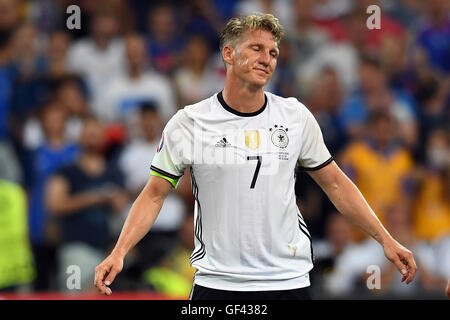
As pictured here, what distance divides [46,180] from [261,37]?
15.1 feet

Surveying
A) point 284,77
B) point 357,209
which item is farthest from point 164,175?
point 284,77

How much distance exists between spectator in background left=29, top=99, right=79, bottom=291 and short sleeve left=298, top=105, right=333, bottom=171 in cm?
434

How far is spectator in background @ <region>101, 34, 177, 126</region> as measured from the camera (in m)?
10.4

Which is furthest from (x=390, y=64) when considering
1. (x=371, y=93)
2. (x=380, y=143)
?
(x=380, y=143)

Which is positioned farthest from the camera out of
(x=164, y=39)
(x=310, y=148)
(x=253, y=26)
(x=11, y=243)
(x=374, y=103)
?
(x=164, y=39)

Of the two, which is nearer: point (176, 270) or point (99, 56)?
point (176, 270)

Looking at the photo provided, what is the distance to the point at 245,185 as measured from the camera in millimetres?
5488

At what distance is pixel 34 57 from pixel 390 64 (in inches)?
154

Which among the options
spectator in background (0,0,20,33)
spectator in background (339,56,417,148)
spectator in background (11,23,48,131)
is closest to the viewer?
spectator in background (339,56,417,148)

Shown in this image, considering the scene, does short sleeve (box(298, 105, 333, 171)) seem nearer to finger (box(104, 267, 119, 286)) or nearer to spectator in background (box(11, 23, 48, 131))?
finger (box(104, 267, 119, 286))

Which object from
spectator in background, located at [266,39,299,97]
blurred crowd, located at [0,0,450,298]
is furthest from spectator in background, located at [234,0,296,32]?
spectator in background, located at [266,39,299,97]

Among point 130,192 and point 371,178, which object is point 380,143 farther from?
point 130,192

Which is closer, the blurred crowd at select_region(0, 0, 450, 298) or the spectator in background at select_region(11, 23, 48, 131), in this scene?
the blurred crowd at select_region(0, 0, 450, 298)

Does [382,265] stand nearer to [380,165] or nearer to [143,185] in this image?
[380,165]
